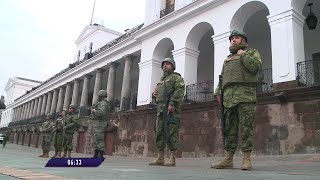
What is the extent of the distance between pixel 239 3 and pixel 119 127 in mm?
9468

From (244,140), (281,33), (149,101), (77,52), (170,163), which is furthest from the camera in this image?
(77,52)

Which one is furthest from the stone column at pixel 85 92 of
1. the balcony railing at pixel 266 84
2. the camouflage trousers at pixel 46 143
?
the balcony railing at pixel 266 84

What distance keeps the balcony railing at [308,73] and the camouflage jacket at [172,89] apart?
657 centimetres

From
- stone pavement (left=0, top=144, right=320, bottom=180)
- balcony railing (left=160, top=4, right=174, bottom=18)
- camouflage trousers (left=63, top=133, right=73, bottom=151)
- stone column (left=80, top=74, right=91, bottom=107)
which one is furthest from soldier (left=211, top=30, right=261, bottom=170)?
stone column (left=80, top=74, right=91, bottom=107)

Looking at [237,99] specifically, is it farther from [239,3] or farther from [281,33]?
[239,3]

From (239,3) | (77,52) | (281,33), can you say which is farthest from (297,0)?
(77,52)

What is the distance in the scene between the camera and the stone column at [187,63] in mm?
16391

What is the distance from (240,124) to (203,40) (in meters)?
14.7

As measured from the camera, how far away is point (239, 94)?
5285mm

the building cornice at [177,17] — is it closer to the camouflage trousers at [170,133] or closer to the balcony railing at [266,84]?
the balcony railing at [266,84]

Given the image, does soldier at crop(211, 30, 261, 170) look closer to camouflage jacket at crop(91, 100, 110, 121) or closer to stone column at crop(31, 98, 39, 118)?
camouflage jacket at crop(91, 100, 110, 121)

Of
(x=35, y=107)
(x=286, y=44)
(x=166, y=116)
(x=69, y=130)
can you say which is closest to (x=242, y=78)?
(x=166, y=116)

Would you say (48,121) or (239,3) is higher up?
(239,3)

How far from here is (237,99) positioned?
5258mm
